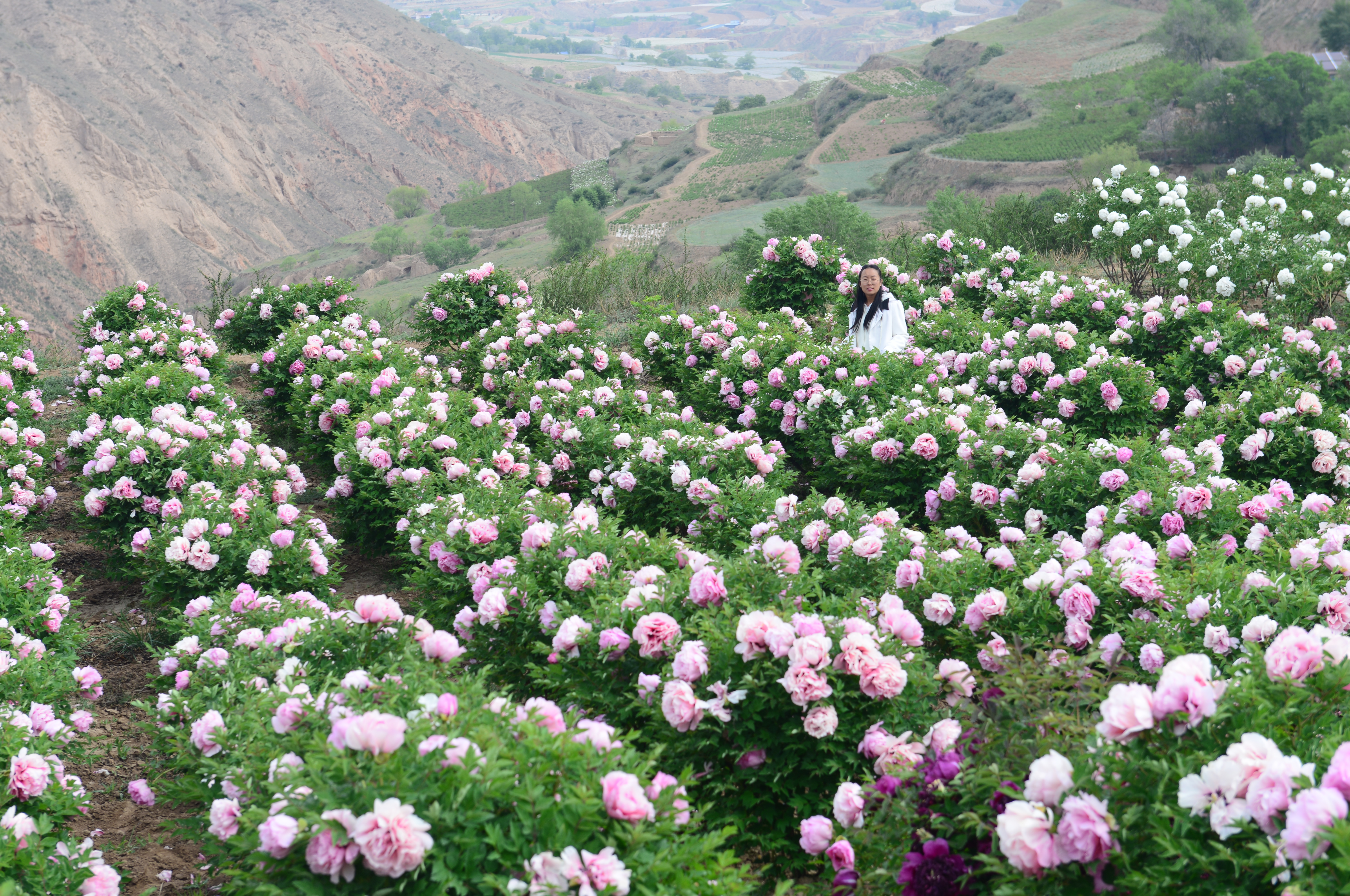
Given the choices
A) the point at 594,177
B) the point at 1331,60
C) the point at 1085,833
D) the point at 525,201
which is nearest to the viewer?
the point at 1085,833

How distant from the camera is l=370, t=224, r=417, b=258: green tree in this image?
6800 centimetres

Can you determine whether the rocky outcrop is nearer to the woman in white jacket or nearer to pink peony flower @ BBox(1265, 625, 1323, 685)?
the woman in white jacket

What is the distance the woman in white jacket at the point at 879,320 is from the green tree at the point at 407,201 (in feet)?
268

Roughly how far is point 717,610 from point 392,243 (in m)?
71.1

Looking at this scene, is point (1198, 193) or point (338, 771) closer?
point (338, 771)

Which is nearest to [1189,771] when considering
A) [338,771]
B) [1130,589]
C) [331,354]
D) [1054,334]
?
[1130,589]

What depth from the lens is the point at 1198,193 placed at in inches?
466

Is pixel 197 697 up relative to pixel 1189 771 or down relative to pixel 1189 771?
down

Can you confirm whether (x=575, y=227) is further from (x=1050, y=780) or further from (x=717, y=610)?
(x=1050, y=780)

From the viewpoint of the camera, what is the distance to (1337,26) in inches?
1960

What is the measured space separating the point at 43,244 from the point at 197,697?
217ft

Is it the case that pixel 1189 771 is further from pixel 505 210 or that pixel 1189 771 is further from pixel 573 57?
pixel 573 57

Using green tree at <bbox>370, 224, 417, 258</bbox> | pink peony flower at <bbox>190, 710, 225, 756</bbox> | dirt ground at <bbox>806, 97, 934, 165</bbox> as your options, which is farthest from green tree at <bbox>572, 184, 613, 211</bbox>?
pink peony flower at <bbox>190, 710, 225, 756</bbox>

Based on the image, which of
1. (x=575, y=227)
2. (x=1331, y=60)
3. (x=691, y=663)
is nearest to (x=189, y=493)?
(x=691, y=663)
